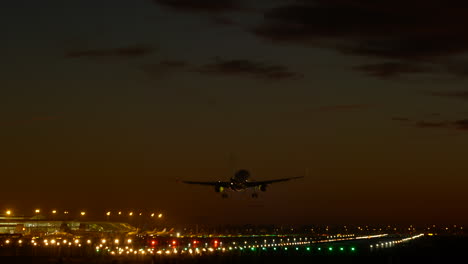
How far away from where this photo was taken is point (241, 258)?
85250mm

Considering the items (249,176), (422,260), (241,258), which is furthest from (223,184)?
(422,260)

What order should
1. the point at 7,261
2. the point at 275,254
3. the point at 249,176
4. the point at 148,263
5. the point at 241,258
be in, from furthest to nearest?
the point at 249,176
the point at 275,254
the point at 241,258
the point at 7,261
the point at 148,263

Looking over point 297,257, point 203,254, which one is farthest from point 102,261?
point 297,257

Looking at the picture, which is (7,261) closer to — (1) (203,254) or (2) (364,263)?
(1) (203,254)

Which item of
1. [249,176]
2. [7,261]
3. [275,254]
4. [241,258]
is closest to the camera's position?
[7,261]

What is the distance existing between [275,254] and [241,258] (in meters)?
10.3

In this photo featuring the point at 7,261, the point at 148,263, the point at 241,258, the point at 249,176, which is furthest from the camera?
the point at 249,176

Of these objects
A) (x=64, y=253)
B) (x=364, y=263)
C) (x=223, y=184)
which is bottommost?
(x=364, y=263)

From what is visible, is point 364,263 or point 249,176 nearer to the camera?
point 364,263

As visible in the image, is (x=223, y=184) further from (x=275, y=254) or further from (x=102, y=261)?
(x=102, y=261)

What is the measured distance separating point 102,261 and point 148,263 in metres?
6.64

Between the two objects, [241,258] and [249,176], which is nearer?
[241,258]

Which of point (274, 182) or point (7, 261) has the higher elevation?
point (274, 182)

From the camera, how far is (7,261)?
261 ft
